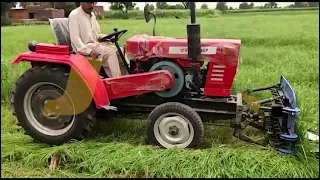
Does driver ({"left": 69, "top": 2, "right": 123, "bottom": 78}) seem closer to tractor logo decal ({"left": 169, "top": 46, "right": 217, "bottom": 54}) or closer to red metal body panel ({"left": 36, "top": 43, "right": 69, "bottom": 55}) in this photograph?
red metal body panel ({"left": 36, "top": 43, "right": 69, "bottom": 55})

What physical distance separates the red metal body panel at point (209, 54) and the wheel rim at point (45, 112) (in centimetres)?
81

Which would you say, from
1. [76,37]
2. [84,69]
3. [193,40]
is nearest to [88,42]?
[76,37]

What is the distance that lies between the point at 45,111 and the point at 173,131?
124 centimetres

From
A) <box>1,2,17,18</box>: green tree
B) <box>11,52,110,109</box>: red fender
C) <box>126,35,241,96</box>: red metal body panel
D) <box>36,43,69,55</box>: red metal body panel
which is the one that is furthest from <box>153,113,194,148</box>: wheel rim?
<box>1,2,17,18</box>: green tree

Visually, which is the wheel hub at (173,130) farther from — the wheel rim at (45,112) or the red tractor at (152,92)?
the wheel rim at (45,112)

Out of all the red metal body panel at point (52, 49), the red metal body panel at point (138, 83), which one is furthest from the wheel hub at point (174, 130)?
the red metal body panel at point (52, 49)

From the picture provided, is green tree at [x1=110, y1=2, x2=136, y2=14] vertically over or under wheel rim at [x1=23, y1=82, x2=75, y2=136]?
over

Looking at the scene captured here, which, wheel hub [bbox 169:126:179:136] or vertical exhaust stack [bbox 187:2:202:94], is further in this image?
wheel hub [bbox 169:126:179:136]

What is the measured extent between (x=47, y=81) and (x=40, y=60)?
0.20 meters

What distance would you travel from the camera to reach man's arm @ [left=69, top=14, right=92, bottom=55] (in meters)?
3.96

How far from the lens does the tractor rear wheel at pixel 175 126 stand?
12.4ft

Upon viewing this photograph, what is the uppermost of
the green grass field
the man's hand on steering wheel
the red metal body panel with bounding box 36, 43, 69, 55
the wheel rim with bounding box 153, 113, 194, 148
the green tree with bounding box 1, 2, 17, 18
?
the green tree with bounding box 1, 2, 17, 18

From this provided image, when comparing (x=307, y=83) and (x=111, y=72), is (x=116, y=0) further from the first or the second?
(x=307, y=83)

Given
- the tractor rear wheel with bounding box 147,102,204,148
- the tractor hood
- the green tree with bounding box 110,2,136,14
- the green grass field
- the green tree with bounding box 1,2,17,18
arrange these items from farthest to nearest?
1. the tractor hood
2. the tractor rear wheel with bounding box 147,102,204,148
3. the green tree with bounding box 110,2,136,14
4. the green grass field
5. the green tree with bounding box 1,2,17,18
